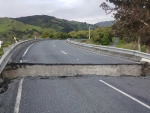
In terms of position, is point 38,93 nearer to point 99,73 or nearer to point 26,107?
point 26,107

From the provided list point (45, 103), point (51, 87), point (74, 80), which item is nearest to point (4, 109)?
point (45, 103)

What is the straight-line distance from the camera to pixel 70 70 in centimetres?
725

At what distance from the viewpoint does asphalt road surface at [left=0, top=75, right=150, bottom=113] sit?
4149 mm

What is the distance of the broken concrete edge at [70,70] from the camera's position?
6.63m

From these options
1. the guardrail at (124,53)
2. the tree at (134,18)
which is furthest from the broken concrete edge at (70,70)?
the tree at (134,18)

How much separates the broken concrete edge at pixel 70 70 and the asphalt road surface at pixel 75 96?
29cm

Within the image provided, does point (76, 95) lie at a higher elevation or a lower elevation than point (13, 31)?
lower

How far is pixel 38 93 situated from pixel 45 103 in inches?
31.4

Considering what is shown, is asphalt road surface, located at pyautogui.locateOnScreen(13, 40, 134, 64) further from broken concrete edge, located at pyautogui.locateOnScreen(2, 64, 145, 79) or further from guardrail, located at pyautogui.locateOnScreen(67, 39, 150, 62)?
broken concrete edge, located at pyautogui.locateOnScreen(2, 64, 145, 79)

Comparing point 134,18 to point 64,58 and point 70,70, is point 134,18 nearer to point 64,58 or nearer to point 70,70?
point 64,58

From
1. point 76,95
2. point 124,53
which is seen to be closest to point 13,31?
point 124,53

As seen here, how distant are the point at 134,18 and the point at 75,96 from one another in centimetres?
1570

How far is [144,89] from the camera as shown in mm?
5875

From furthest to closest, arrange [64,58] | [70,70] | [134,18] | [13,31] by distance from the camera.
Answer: [13,31], [134,18], [64,58], [70,70]
